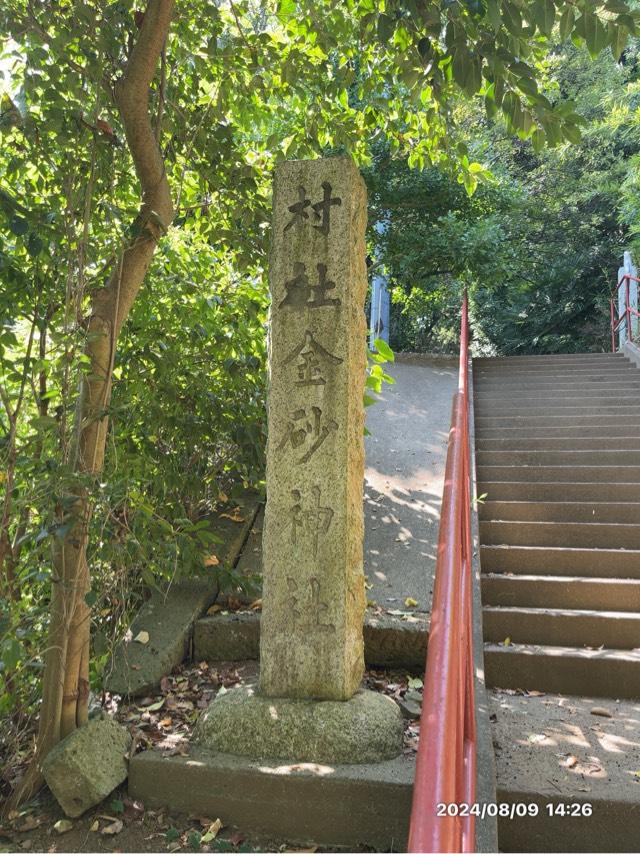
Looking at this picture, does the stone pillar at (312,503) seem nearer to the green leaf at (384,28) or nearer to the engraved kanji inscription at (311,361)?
the engraved kanji inscription at (311,361)

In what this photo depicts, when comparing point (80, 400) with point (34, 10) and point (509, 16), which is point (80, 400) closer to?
point (34, 10)

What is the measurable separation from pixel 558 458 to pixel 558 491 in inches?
31.6

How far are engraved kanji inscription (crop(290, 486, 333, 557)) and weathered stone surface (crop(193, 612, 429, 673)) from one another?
99cm

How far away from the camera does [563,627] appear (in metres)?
3.67

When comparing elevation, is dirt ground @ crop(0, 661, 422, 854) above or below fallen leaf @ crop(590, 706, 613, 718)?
below

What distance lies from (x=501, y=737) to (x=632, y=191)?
12195mm

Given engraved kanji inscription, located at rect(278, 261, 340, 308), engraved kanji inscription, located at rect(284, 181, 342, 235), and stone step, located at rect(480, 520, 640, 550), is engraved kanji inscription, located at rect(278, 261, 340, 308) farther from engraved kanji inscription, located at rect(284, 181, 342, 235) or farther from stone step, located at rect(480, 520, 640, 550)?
stone step, located at rect(480, 520, 640, 550)

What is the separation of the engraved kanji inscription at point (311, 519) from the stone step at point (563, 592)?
1.67m

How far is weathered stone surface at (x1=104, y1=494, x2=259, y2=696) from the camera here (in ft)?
11.0

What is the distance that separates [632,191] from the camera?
12.4m

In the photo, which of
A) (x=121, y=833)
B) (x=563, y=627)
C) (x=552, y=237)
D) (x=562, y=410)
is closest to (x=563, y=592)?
(x=563, y=627)

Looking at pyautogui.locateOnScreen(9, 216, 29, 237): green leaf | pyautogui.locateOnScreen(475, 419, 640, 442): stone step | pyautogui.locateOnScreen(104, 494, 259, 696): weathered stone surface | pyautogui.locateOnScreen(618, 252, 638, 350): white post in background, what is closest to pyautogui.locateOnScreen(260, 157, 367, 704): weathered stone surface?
pyautogui.locateOnScreen(104, 494, 259, 696): weathered stone surface

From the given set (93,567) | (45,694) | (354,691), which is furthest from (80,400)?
(354,691)

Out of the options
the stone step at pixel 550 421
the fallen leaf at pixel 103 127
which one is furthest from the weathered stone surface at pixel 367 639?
the stone step at pixel 550 421
